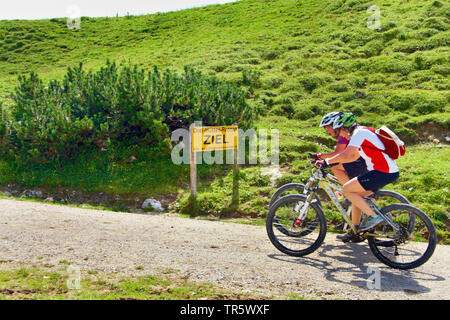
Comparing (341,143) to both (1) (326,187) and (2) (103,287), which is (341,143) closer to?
(1) (326,187)

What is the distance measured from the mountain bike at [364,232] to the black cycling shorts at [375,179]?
25 centimetres

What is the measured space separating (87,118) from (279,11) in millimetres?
25772

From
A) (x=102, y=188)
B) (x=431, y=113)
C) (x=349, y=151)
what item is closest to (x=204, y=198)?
(x=102, y=188)

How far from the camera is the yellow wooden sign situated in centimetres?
948

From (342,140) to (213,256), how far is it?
285 centimetres

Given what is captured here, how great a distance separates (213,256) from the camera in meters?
5.94

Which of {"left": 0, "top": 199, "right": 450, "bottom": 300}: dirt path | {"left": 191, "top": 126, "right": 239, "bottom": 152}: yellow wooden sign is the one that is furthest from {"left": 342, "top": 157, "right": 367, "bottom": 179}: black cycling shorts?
{"left": 191, "top": 126, "right": 239, "bottom": 152}: yellow wooden sign

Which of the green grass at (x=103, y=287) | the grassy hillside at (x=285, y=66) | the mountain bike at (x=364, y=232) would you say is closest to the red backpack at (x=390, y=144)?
the mountain bike at (x=364, y=232)

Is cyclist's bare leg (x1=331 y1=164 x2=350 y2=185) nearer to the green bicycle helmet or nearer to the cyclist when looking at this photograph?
the cyclist

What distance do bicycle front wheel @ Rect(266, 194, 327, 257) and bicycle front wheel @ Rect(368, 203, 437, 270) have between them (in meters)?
0.86

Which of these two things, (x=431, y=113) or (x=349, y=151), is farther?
(x=431, y=113)

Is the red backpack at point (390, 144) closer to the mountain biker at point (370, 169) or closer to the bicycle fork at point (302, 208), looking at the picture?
the mountain biker at point (370, 169)

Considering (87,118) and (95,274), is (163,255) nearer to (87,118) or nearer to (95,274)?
(95,274)

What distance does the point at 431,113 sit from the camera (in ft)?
44.8
